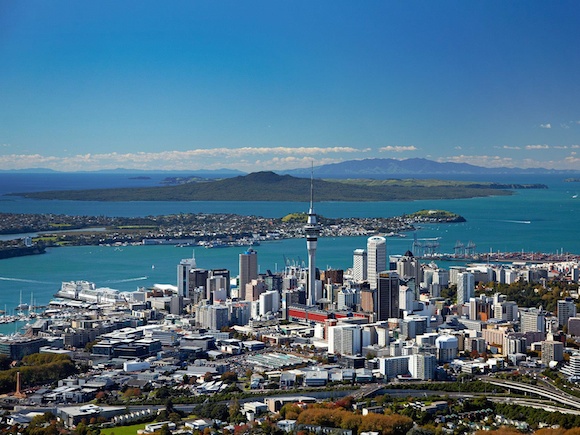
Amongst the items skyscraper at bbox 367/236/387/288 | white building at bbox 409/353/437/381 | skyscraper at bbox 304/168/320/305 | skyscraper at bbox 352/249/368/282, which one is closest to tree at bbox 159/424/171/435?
white building at bbox 409/353/437/381

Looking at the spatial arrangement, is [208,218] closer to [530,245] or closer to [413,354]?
[530,245]

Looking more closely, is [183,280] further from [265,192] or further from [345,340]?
[265,192]

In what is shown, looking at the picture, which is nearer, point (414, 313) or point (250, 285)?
point (414, 313)

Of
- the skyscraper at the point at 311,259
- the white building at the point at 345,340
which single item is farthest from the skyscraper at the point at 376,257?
the white building at the point at 345,340

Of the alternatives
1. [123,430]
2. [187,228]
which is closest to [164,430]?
[123,430]

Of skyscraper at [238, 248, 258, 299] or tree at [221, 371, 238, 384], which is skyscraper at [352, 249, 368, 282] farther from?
tree at [221, 371, 238, 384]

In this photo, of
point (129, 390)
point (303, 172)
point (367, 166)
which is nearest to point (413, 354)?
point (129, 390)
